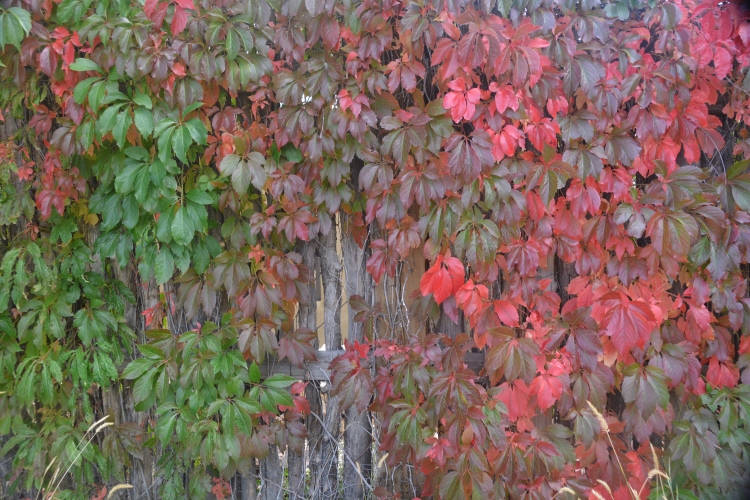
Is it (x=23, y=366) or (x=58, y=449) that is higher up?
(x=23, y=366)

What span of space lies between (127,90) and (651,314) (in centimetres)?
205

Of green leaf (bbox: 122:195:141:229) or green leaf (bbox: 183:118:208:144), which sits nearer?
green leaf (bbox: 183:118:208:144)

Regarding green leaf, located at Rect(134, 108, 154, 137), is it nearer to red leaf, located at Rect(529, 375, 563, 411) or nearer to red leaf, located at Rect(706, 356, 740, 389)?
red leaf, located at Rect(529, 375, 563, 411)

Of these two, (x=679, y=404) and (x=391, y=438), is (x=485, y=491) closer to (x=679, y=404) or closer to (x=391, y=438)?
(x=391, y=438)

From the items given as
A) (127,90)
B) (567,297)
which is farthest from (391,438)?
(127,90)

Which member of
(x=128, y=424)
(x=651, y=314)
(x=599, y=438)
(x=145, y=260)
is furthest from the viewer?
(x=128, y=424)

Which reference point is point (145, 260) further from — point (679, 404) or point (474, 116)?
point (679, 404)

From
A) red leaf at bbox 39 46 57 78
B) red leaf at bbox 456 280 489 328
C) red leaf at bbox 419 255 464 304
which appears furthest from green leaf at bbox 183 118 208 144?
red leaf at bbox 456 280 489 328

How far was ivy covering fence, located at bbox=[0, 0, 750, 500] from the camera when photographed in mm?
1835

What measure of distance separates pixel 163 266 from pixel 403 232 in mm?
923

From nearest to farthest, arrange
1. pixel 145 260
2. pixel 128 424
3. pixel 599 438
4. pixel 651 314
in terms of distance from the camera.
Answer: pixel 651 314, pixel 599 438, pixel 145 260, pixel 128 424

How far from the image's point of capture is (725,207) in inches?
75.5

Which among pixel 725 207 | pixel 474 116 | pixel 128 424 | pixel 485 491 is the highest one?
pixel 474 116

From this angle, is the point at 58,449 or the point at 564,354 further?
the point at 58,449
